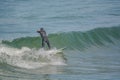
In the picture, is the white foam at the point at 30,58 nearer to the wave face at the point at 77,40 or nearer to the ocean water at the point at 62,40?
the ocean water at the point at 62,40

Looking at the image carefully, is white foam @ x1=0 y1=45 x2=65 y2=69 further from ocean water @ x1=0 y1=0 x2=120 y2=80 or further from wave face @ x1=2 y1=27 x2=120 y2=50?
wave face @ x1=2 y1=27 x2=120 y2=50

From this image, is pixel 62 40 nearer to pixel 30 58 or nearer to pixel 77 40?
pixel 77 40

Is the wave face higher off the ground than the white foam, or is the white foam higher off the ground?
the wave face

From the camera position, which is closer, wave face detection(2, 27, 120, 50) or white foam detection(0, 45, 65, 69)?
white foam detection(0, 45, 65, 69)

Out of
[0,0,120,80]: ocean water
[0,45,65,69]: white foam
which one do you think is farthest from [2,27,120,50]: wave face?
[0,45,65,69]: white foam

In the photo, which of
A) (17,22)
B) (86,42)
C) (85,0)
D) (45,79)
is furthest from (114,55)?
(85,0)

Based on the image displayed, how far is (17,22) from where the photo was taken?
41.3 m

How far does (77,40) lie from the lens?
3133 centimetres

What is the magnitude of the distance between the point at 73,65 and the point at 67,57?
2.56 metres

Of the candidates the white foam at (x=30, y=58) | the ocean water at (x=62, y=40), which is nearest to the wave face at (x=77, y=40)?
the ocean water at (x=62, y=40)

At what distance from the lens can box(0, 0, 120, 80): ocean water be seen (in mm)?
21153

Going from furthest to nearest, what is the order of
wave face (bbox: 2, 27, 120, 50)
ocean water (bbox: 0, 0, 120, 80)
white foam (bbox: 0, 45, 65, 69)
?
wave face (bbox: 2, 27, 120, 50), white foam (bbox: 0, 45, 65, 69), ocean water (bbox: 0, 0, 120, 80)

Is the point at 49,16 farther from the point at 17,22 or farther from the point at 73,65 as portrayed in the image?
the point at 73,65

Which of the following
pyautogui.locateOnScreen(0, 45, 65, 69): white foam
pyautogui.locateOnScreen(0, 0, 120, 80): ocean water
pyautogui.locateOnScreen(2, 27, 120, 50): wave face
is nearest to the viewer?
pyautogui.locateOnScreen(0, 0, 120, 80): ocean water
